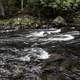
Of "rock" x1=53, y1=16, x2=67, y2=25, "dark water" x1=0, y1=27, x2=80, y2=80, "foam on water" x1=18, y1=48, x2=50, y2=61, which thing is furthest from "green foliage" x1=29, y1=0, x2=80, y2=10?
"foam on water" x1=18, y1=48, x2=50, y2=61

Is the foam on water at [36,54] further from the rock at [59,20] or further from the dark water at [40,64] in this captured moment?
the rock at [59,20]

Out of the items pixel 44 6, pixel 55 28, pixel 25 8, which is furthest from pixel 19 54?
pixel 25 8

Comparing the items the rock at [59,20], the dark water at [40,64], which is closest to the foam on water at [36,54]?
the dark water at [40,64]

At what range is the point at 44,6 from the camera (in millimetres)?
18812

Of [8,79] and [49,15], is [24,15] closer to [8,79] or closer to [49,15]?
[49,15]

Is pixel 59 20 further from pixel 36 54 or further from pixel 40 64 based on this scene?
pixel 40 64

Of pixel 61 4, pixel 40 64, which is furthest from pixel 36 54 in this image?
pixel 61 4

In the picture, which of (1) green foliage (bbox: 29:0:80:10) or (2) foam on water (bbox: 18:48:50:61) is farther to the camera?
(1) green foliage (bbox: 29:0:80:10)

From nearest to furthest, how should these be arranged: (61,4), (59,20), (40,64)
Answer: (40,64) → (59,20) → (61,4)

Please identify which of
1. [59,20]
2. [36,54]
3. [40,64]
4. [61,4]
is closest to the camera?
[40,64]

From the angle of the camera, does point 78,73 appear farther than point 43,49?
No

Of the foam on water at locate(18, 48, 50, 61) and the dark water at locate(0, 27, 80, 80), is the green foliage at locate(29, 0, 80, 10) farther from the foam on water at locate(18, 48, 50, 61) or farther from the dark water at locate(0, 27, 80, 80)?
the foam on water at locate(18, 48, 50, 61)

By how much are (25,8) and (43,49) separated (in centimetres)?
1313

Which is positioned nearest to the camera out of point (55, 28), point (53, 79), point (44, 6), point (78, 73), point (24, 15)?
point (53, 79)
